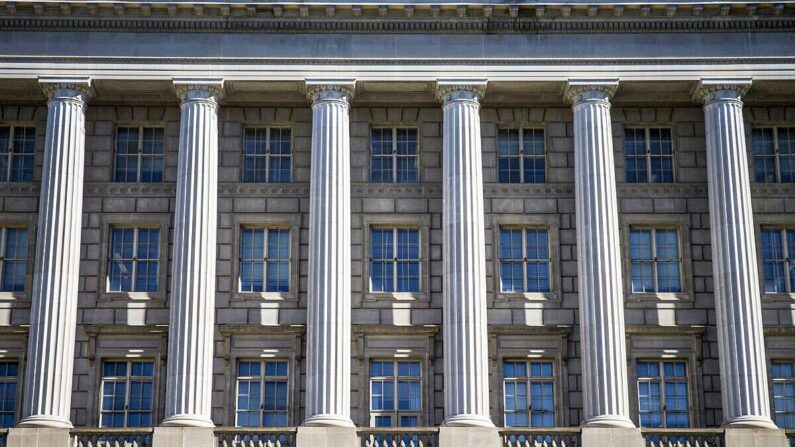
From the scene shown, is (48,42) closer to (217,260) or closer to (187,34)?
(187,34)

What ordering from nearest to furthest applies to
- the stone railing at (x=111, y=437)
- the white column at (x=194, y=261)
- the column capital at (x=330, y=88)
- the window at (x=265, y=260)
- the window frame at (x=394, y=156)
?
the stone railing at (x=111, y=437) → the white column at (x=194, y=261) → the column capital at (x=330, y=88) → the window at (x=265, y=260) → the window frame at (x=394, y=156)

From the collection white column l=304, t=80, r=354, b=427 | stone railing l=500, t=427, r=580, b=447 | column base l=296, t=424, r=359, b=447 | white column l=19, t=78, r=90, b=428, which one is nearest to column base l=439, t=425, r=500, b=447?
stone railing l=500, t=427, r=580, b=447

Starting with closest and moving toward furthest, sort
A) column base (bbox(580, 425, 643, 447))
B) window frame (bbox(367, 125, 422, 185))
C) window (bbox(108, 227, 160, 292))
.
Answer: column base (bbox(580, 425, 643, 447))
window (bbox(108, 227, 160, 292))
window frame (bbox(367, 125, 422, 185))

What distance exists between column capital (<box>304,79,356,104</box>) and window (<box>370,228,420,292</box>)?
5282 mm

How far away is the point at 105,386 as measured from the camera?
5688 cm

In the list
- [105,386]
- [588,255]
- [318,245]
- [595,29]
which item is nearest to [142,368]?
[105,386]

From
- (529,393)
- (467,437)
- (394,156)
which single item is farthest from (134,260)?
(529,393)

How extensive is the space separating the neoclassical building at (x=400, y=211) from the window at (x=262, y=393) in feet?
0.35

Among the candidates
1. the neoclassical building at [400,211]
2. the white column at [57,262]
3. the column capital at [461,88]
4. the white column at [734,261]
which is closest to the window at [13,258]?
the neoclassical building at [400,211]

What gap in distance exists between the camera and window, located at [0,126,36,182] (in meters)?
59.4

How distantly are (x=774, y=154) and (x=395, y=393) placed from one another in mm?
17250

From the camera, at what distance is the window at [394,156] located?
195ft

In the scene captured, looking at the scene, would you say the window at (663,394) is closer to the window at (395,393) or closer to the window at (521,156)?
the window at (395,393)

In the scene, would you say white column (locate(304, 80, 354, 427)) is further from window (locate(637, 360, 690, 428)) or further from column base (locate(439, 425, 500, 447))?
window (locate(637, 360, 690, 428))
